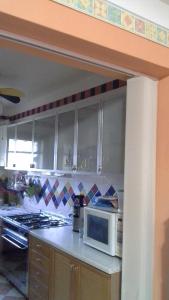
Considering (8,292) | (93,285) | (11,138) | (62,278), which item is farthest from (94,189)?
(11,138)

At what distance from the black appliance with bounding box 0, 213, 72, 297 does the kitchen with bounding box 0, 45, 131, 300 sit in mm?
10

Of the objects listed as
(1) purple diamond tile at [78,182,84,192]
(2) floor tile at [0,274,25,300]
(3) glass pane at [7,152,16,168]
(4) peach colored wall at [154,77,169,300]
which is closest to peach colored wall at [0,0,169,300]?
(4) peach colored wall at [154,77,169,300]

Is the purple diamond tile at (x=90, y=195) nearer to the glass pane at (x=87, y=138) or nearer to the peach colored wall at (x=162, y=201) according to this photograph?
the glass pane at (x=87, y=138)

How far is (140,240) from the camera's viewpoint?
167cm

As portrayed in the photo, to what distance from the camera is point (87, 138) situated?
2543 mm

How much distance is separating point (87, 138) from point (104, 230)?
2.81 feet

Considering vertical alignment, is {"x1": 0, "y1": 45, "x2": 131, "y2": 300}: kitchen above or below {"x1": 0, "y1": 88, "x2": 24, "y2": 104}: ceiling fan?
below

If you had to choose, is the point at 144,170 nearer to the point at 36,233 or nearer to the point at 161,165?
the point at 161,165

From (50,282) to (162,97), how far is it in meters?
1.73

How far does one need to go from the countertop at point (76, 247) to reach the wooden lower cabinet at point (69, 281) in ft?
0.14

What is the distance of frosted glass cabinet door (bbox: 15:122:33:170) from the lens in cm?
350

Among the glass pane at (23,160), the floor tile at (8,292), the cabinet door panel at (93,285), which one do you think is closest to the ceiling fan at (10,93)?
the glass pane at (23,160)

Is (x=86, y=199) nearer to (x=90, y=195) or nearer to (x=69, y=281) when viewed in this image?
(x=90, y=195)

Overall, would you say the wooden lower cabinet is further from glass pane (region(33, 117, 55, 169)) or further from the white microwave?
glass pane (region(33, 117, 55, 169))
